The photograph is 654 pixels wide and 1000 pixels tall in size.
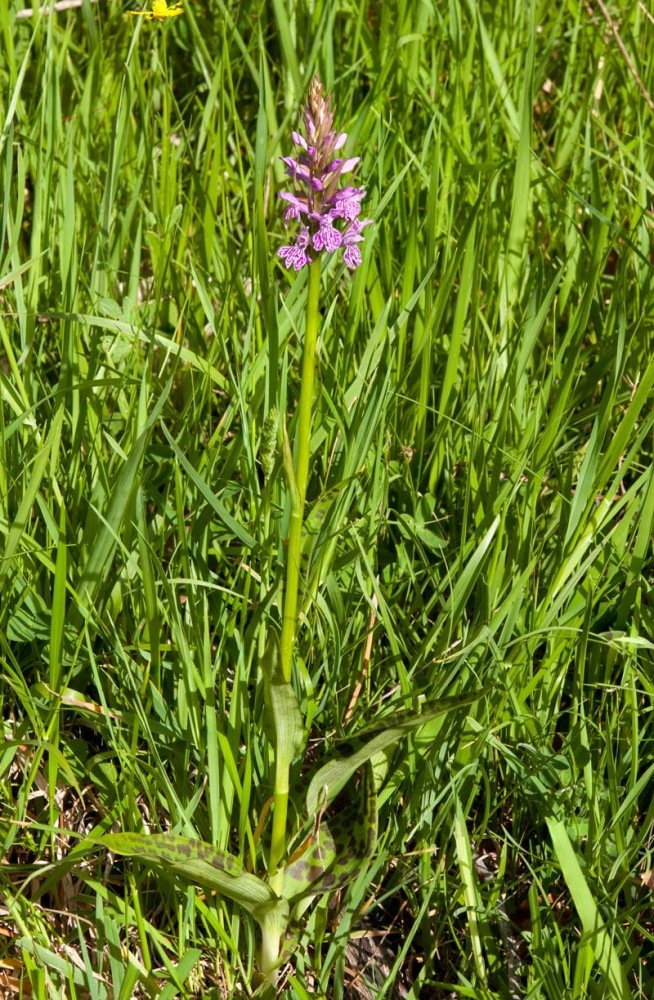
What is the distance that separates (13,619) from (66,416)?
1.46 ft

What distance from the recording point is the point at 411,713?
135 cm

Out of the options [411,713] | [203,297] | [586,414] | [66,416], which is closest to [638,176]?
[586,414]

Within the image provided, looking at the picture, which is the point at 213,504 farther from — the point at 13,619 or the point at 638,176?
the point at 638,176

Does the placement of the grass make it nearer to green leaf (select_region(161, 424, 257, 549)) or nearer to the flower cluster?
green leaf (select_region(161, 424, 257, 549))

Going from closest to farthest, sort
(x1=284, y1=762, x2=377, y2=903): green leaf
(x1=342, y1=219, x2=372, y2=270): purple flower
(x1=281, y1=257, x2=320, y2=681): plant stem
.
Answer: (x1=281, y1=257, x2=320, y2=681): plant stem < (x1=342, y1=219, x2=372, y2=270): purple flower < (x1=284, y1=762, x2=377, y2=903): green leaf

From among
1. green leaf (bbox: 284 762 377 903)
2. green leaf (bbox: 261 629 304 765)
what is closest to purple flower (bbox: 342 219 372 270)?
green leaf (bbox: 261 629 304 765)

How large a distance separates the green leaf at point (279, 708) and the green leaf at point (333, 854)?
0.45ft

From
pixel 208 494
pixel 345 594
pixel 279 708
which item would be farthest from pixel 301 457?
pixel 345 594

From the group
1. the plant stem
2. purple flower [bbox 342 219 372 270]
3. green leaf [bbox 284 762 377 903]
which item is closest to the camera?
the plant stem

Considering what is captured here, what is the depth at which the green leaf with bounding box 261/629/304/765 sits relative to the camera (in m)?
1.35

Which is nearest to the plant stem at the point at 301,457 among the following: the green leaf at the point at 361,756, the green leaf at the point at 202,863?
the green leaf at the point at 361,756

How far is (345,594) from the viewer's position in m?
1.85

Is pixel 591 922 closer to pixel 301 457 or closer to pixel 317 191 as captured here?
pixel 301 457

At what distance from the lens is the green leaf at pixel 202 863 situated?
1336 mm
